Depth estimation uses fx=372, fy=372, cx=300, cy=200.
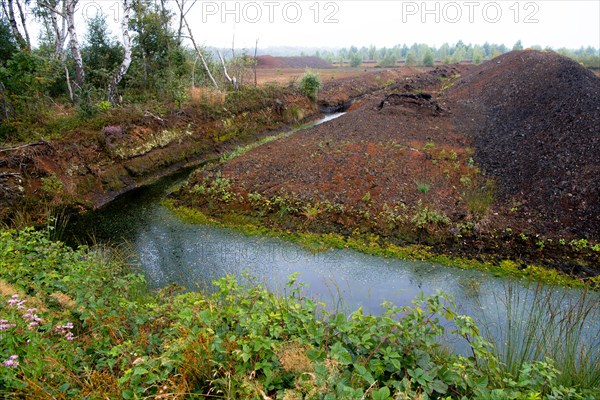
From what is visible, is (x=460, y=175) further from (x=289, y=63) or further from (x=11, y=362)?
(x=289, y=63)

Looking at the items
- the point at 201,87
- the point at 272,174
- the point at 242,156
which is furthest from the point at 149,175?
the point at 201,87

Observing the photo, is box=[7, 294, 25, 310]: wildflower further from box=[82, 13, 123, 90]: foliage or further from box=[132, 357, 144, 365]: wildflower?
box=[82, 13, 123, 90]: foliage

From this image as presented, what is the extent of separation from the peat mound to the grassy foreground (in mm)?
5306

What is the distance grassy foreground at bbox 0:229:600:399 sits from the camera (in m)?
2.31

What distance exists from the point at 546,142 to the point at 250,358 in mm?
10161

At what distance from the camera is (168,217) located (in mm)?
8508

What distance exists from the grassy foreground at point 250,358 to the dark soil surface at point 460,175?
14.0ft

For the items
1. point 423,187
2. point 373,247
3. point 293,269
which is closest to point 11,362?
point 293,269

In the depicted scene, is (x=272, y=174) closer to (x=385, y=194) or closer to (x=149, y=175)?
(x=385, y=194)

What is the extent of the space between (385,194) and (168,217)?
495 centimetres

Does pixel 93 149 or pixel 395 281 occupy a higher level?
pixel 93 149

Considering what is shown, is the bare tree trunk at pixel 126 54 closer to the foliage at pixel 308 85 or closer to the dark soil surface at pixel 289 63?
the foliage at pixel 308 85

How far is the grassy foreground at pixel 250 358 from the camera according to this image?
2312 mm

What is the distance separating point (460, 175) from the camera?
921cm
